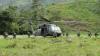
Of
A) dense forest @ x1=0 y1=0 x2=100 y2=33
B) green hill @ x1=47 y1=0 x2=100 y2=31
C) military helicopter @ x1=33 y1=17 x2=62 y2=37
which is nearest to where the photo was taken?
military helicopter @ x1=33 y1=17 x2=62 y2=37

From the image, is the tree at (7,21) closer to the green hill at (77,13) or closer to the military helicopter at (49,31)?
the military helicopter at (49,31)

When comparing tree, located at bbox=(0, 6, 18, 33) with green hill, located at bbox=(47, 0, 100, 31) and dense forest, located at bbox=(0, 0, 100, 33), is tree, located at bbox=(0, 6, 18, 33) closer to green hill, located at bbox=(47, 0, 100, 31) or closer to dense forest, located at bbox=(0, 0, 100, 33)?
dense forest, located at bbox=(0, 0, 100, 33)

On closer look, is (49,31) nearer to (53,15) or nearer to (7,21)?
(7,21)

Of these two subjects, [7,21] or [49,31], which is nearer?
[49,31]

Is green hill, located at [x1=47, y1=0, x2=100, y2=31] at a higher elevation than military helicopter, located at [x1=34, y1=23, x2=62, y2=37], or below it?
below

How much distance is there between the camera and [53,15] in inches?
2387

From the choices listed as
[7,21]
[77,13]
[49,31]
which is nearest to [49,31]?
[49,31]

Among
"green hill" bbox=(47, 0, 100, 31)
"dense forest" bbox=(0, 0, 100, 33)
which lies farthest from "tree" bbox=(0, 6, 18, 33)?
"green hill" bbox=(47, 0, 100, 31)

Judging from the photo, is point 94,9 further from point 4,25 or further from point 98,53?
point 98,53

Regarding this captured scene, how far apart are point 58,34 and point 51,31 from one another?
0.94m

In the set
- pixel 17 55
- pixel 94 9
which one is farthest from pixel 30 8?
pixel 17 55

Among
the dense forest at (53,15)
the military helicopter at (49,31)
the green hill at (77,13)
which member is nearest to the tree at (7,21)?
the dense forest at (53,15)

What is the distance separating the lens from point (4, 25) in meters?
38.7

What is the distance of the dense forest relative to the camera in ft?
135
